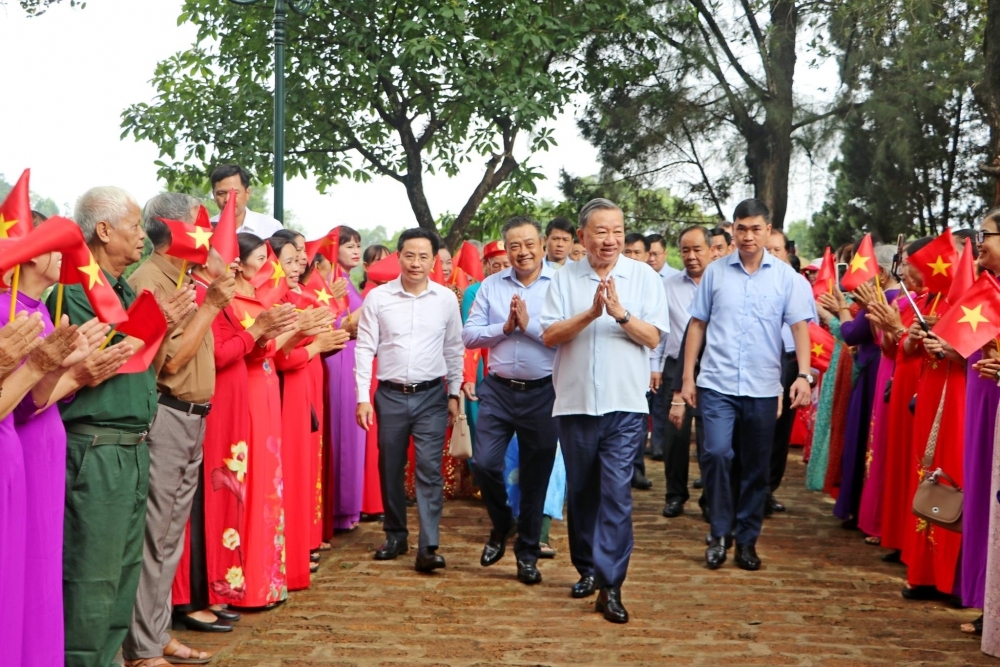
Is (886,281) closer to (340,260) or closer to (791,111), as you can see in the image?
(340,260)

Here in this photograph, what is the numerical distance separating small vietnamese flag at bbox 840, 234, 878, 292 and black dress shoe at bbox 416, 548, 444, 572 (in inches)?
118

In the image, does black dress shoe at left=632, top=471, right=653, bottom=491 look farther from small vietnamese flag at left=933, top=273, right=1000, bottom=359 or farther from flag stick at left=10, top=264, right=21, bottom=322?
flag stick at left=10, top=264, right=21, bottom=322

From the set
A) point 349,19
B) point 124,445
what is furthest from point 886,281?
point 349,19

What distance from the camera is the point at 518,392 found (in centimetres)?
723

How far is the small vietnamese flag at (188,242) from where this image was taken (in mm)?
5184

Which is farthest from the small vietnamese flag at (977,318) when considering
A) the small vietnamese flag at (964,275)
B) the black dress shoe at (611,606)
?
the black dress shoe at (611,606)

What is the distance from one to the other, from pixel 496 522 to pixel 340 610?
58.2 inches

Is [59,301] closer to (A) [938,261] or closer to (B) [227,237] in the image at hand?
(B) [227,237]

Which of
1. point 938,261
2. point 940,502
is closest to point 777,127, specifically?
point 938,261

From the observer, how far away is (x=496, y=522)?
757 cm

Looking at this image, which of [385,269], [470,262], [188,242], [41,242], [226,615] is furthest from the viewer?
[470,262]

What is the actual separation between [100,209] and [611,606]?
127 inches

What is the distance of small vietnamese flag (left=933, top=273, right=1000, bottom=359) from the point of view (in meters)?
5.66

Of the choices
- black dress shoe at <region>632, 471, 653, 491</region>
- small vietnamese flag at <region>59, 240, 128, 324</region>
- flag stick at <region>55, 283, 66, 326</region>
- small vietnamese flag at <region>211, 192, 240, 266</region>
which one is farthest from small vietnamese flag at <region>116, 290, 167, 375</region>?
black dress shoe at <region>632, 471, 653, 491</region>
